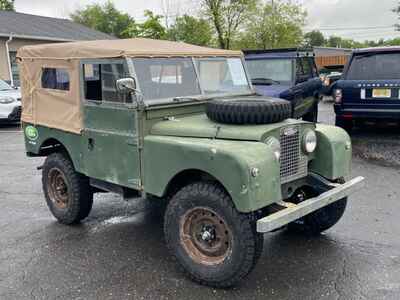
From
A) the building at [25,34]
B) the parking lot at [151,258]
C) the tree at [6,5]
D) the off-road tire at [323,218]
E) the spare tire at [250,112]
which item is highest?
the tree at [6,5]

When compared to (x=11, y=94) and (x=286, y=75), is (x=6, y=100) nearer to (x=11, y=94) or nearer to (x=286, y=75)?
(x=11, y=94)

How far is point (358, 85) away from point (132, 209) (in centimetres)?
553

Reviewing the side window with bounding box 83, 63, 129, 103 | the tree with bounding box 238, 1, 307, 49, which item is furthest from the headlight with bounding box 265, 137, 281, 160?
the tree with bounding box 238, 1, 307, 49

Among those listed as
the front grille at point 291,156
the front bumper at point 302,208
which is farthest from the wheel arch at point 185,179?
the front grille at point 291,156

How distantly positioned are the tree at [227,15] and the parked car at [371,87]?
17.1m

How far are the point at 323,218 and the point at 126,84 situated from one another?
→ 7.83 ft

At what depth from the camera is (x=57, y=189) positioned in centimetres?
527

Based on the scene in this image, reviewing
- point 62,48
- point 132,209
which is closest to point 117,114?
point 62,48

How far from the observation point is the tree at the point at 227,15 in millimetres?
25031

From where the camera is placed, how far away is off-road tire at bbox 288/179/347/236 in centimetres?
450

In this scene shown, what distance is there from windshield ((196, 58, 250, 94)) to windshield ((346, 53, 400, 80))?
476 cm

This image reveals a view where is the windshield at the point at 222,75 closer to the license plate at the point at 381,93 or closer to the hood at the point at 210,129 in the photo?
the hood at the point at 210,129

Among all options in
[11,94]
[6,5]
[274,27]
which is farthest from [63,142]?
[6,5]

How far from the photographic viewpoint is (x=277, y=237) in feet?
15.1
